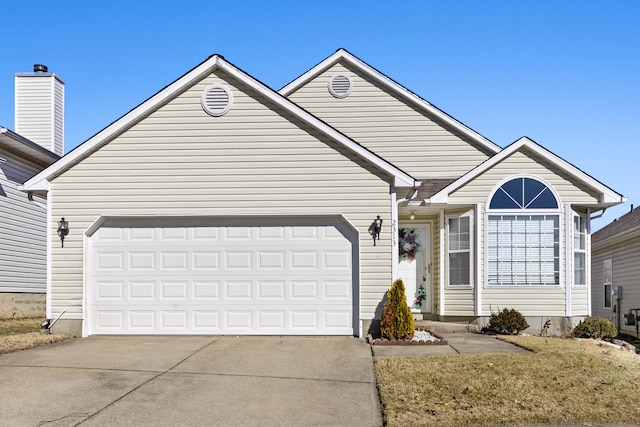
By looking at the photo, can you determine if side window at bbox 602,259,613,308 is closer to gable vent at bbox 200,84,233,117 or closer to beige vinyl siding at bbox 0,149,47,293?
gable vent at bbox 200,84,233,117

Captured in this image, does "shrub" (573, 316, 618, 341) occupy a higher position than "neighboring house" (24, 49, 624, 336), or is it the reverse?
"neighboring house" (24, 49, 624, 336)

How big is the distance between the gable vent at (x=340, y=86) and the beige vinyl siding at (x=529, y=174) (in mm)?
5011

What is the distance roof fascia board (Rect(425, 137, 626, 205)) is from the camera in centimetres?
1437

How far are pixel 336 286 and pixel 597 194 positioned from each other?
6756 millimetres

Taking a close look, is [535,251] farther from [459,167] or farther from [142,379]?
[142,379]

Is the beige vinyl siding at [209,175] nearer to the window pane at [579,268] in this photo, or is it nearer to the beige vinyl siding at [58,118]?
the window pane at [579,268]

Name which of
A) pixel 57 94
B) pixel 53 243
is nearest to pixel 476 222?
pixel 53 243

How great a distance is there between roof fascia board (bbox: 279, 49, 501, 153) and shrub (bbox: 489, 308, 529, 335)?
5115mm

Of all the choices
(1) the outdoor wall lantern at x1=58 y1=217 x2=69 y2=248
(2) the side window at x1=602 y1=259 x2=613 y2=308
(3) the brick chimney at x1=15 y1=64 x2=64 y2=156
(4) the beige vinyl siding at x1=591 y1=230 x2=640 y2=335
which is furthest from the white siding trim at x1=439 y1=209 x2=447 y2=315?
(3) the brick chimney at x1=15 y1=64 x2=64 y2=156

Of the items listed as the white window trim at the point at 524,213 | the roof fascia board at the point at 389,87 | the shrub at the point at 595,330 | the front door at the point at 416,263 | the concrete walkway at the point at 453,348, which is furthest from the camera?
the roof fascia board at the point at 389,87

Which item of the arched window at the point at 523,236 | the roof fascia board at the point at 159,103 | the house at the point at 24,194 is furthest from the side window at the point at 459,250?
the house at the point at 24,194

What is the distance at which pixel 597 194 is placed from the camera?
14508 mm

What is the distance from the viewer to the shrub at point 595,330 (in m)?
13.6

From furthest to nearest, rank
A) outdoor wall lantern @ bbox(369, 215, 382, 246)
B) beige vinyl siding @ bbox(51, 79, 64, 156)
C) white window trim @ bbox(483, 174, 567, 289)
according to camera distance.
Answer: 1. beige vinyl siding @ bbox(51, 79, 64, 156)
2. white window trim @ bbox(483, 174, 567, 289)
3. outdoor wall lantern @ bbox(369, 215, 382, 246)
